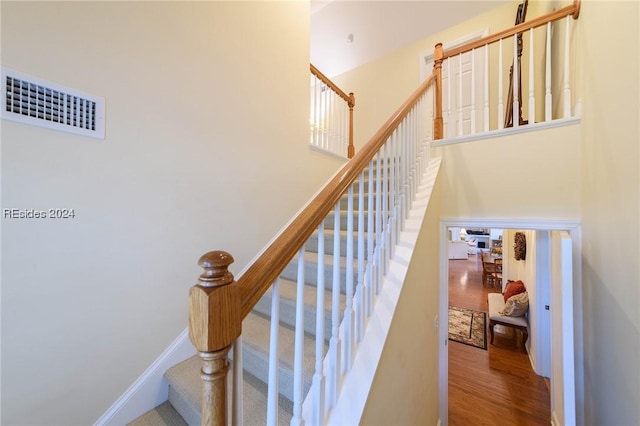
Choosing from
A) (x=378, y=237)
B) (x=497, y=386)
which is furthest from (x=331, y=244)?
(x=497, y=386)

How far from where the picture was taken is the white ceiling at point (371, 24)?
3512 mm

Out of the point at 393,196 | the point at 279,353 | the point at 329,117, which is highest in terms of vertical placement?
the point at 329,117

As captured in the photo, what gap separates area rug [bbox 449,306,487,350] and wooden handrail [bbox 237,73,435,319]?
4.39 metres

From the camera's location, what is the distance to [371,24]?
3980mm

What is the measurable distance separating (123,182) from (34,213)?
1.17 ft

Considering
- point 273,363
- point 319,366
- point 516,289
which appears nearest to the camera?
point 273,363

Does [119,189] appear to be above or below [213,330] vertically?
above

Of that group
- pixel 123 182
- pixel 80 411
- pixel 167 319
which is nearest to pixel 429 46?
pixel 123 182

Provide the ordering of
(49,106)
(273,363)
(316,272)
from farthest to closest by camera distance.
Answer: (316,272) → (49,106) → (273,363)

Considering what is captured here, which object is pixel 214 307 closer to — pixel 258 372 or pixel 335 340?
pixel 335 340

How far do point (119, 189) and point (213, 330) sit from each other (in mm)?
1255

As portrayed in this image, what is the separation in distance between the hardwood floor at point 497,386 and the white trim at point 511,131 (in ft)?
8.83

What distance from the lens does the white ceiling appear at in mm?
3512

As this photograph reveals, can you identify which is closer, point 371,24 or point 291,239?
point 291,239
